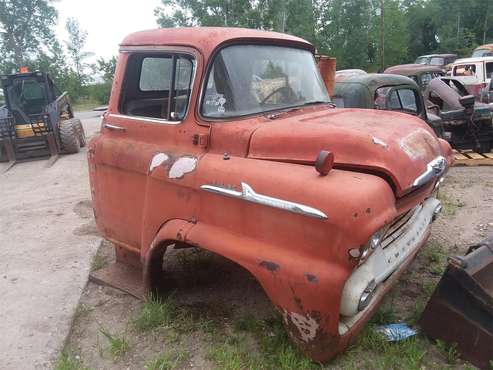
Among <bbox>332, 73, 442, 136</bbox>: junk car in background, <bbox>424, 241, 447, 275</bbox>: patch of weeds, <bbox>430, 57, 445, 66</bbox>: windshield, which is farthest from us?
<bbox>430, 57, 445, 66</bbox>: windshield

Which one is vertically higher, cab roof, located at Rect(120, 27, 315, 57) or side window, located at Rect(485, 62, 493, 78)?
cab roof, located at Rect(120, 27, 315, 57)

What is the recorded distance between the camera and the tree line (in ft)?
75.9

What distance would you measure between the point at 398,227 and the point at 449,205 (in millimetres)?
3001

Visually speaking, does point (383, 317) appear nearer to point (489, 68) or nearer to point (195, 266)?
point (195, 266)

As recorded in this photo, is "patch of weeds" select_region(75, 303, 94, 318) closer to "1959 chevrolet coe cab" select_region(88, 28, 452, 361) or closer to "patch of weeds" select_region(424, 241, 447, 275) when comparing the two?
"1959 chevrolet coe cab" select_region(88, 28, 452, 361)

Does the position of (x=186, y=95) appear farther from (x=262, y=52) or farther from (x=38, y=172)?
(x=38, y=172)

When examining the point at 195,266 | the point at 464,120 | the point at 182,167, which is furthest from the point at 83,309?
the point at 464,120

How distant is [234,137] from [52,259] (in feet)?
9.36

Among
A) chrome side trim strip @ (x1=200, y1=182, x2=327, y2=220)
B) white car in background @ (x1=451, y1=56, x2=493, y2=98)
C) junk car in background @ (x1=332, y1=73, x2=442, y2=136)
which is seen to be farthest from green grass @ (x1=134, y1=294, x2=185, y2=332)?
white car in background @ (x1=451, y1=56, x2=493, y2=98)

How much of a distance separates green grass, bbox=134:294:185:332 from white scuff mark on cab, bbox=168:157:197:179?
1042 millimetres

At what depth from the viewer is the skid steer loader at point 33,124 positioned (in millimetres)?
10508

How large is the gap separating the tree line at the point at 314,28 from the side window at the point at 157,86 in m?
20.0

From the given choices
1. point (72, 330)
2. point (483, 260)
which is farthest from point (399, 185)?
point (72, 330)

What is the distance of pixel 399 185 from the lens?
2.42 m
